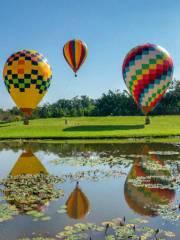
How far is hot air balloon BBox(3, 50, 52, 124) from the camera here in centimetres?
4603

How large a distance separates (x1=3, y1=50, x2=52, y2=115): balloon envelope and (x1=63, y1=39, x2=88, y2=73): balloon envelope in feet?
24.7

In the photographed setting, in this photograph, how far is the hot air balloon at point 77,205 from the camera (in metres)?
13.2

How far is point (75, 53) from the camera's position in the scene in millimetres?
55375

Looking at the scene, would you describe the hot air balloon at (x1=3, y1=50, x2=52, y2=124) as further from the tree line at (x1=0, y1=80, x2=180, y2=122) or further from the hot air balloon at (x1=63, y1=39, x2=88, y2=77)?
the tree line at (x1=0, y1=80, x2=180, y2=122)

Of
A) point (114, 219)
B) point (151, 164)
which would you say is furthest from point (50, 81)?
point (114, 219)

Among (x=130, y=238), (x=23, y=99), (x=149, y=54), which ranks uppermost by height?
(x=149, y=54)

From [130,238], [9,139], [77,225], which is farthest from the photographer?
[9,139]

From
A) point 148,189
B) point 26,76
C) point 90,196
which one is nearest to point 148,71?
point 26,76

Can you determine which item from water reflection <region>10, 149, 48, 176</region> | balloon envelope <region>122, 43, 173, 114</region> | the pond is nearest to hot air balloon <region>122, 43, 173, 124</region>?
balloon envelope <region>122, 43, 173, 114</region>

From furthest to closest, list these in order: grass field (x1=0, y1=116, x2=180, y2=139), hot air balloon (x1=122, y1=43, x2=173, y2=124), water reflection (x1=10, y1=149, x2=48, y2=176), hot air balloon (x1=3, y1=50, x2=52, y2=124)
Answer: hot air balloon (x1=122, y1=43, x2=173, y2=124), hot air balloon (x1=3, y1=50, x2=52, y2=124), grass field (x1=0, y1=116, x2=180, y2=139), water reflection (x1=10, y1=149, x2=48, y2=176)

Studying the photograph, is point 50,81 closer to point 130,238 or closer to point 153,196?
point 153,196

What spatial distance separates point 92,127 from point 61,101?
12971 centimetres

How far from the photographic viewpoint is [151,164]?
23375 millimetres

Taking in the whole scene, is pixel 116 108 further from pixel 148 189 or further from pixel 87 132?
pixel 148 189
